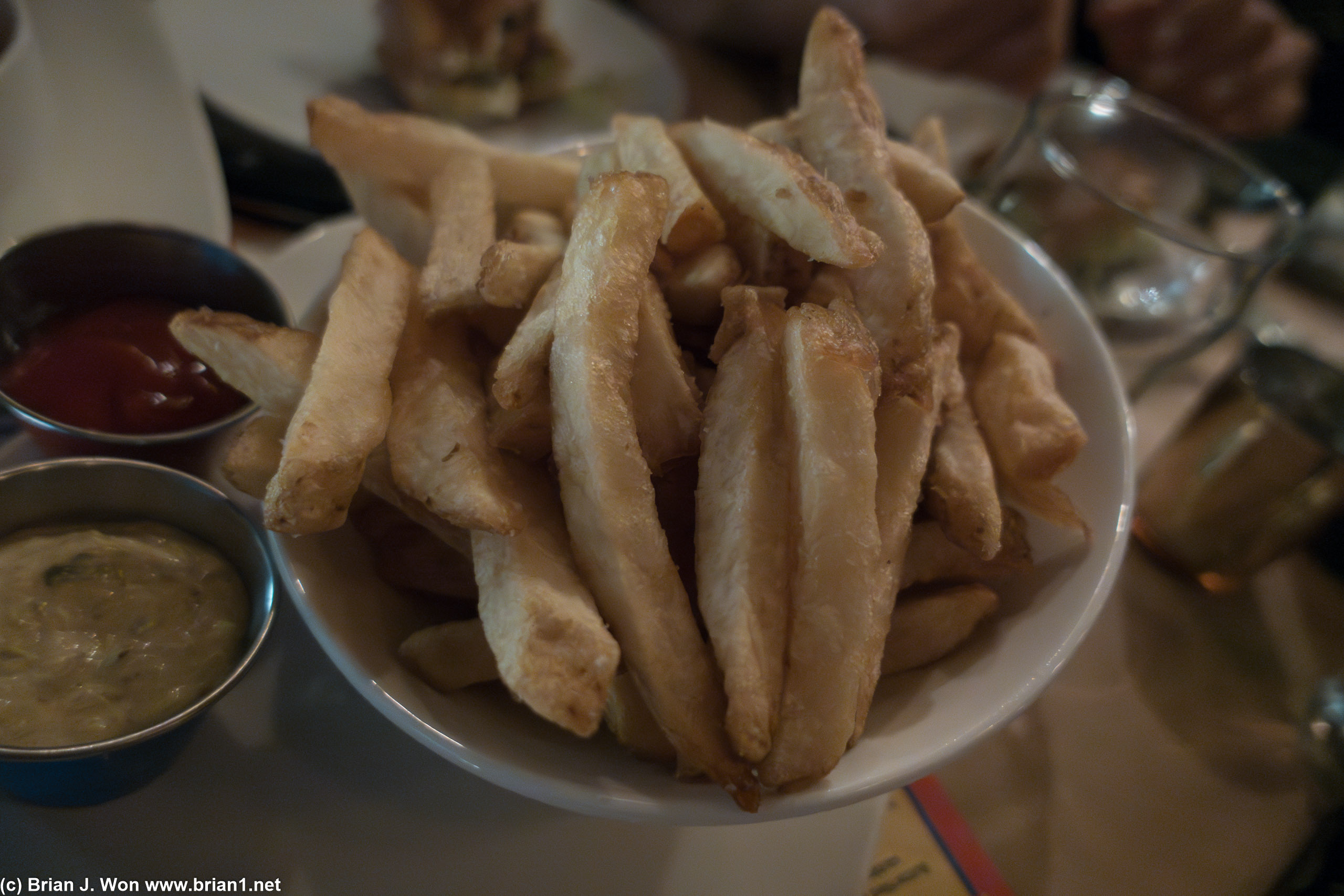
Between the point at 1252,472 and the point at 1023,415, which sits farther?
the point at 1252,472

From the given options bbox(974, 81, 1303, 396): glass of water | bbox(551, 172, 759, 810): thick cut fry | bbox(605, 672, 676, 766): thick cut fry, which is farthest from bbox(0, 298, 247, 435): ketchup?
bbox(974, 81, 1303, 396): glass of water

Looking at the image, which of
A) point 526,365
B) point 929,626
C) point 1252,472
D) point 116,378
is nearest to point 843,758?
point 929,626

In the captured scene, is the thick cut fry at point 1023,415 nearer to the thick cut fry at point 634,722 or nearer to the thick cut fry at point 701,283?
the thick cut fry at point 701,283

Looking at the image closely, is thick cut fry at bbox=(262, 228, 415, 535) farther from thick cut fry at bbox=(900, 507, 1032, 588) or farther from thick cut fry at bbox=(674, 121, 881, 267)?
thick cut fry at bbox=(900, 507, 1032, 588)

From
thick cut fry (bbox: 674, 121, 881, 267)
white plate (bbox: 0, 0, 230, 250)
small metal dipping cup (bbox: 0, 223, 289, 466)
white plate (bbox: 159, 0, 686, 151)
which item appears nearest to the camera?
thick cut fry (bbox: 674, 121, 881, 267)

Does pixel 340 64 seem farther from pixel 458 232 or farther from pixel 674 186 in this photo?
pixel 674 186

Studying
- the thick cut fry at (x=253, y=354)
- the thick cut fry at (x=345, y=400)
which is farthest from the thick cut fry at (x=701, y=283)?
the thick cut fry at (x=253, y=354)
